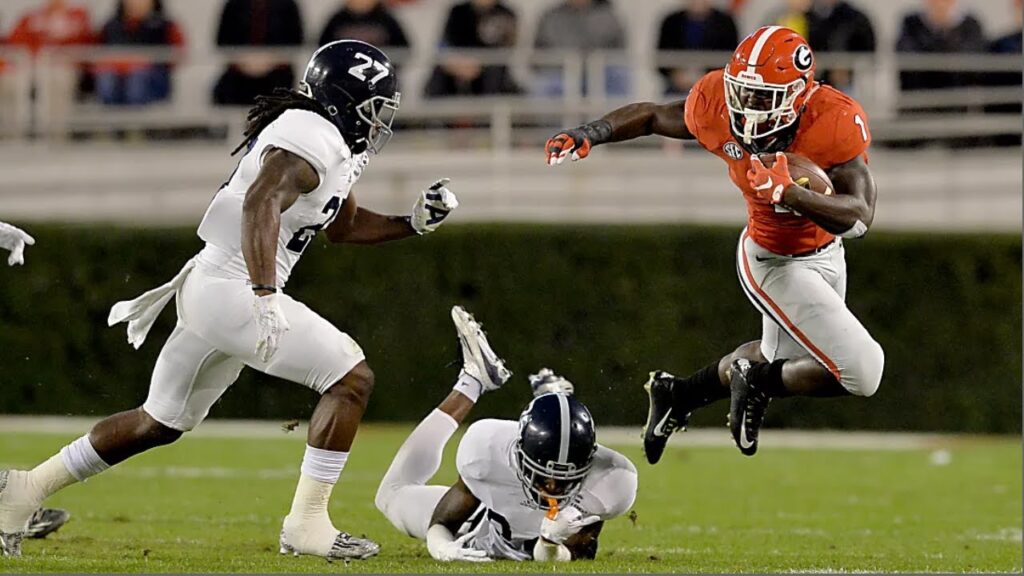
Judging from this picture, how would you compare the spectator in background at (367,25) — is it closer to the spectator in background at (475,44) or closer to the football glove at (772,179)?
the spectator in background at (475,44)

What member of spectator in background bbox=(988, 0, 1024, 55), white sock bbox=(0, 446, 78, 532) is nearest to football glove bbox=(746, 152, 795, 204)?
white sock bbox=(0, 446, 78, 532)

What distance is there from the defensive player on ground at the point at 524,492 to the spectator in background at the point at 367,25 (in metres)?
6.79

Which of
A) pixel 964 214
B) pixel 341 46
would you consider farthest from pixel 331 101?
pixel 964 214

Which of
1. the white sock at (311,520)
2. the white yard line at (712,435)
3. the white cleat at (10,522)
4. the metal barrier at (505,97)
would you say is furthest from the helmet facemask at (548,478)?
the metal barrier at (505,97)

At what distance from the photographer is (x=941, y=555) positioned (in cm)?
717

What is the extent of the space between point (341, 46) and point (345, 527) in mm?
2456

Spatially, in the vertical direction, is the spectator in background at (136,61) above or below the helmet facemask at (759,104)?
below

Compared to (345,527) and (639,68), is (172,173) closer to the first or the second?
(639,68)

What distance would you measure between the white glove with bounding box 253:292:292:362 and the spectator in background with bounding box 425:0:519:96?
7.25m

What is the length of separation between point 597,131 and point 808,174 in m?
0.97

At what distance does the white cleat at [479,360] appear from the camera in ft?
23.4

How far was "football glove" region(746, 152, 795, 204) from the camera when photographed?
598 cm

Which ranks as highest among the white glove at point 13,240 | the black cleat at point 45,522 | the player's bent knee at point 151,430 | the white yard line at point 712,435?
the white glove at point 13,240

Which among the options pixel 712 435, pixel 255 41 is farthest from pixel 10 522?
pixel 255 41
